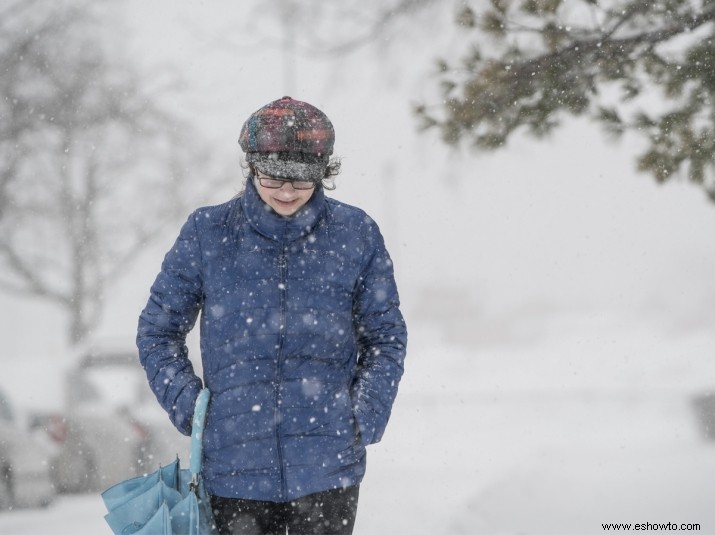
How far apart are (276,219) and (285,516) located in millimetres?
760

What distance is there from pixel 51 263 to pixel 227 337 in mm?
15733

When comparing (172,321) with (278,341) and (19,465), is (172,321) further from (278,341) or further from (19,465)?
(19,465)

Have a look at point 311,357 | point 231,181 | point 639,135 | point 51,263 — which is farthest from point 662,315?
point 311,357

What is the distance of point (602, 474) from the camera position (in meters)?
9.14

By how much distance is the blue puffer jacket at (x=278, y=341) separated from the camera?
7.73 feet

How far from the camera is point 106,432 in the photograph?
9070mm

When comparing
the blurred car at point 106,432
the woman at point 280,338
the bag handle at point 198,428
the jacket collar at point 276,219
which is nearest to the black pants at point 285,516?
the woman at point 280,338

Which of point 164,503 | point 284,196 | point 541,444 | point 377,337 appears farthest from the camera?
point 541,444

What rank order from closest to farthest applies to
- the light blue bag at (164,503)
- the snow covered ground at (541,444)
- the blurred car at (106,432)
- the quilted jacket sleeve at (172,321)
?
1. the light blue bag at (164,503)
2. the quilted jacket sleeve at (172,321)
3. the snow covered ground at (541,444)
4. the blurred car at (106,432)

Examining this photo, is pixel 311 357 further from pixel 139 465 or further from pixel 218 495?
pixel 139 465

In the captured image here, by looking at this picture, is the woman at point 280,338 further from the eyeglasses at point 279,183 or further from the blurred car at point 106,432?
the blurred car at point 106,432

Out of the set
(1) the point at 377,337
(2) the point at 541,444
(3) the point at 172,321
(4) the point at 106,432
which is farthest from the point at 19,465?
(2) the point at 541,444

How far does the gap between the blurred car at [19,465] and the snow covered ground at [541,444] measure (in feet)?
0.51

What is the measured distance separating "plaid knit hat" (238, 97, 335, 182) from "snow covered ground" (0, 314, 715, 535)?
419 centimetres
